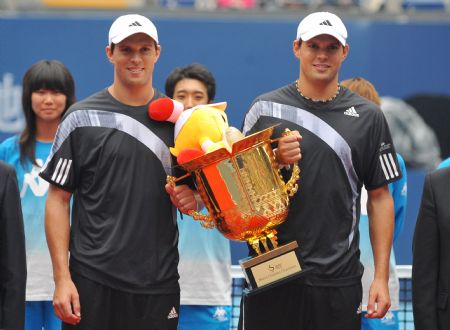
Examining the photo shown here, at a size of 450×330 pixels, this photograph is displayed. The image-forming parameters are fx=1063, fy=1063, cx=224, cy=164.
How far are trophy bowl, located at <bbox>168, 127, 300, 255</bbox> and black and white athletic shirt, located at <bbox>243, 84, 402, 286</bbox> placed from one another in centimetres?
14

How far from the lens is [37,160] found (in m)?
5.79

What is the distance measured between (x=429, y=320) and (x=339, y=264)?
597 mm

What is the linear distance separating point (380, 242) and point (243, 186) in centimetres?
75

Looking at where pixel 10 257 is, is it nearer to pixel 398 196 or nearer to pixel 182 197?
pixel 182 197

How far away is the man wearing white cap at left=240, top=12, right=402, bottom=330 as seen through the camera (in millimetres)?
4637

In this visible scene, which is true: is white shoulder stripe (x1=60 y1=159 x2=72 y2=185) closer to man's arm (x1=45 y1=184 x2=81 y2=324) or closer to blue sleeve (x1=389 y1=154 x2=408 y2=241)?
man's arm (x1=45 y1=184 x2=81 y2=324)

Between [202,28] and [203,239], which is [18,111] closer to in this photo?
[202,28]

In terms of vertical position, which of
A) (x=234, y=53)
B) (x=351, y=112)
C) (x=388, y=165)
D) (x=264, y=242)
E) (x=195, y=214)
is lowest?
(x=264, y=242)

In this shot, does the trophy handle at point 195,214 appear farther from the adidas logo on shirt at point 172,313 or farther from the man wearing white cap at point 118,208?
the adidas logo on shirt at point 172,313

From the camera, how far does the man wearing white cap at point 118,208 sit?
457 cm

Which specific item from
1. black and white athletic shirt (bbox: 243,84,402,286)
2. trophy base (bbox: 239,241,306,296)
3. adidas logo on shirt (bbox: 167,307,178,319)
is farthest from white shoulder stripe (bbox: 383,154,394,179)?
adidas logo on shirt (bbox: 167,307,178,319)

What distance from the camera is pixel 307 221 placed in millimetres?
4637

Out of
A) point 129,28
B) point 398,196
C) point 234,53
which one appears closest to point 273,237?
point 129,28

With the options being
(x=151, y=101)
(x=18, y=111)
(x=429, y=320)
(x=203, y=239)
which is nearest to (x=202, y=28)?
(x=18, y=111)
